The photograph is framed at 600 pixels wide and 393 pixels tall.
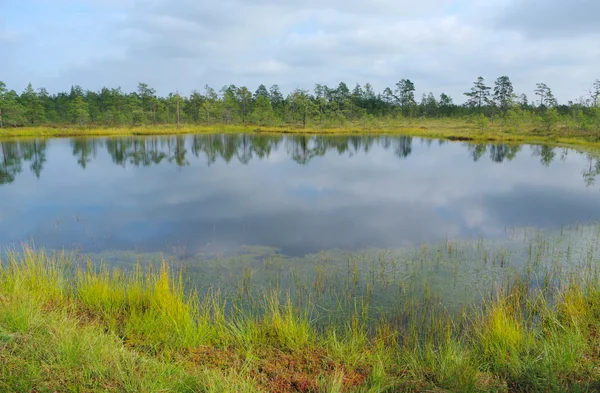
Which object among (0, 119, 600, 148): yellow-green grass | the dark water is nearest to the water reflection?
the dark water

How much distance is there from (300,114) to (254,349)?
158 feet

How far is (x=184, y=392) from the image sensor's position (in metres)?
2.85

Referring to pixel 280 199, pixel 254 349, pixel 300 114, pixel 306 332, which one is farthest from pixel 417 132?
pixel 254 349

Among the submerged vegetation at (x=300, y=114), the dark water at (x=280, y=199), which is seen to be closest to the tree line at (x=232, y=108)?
the submerged vegetation at (x=300, y=114)

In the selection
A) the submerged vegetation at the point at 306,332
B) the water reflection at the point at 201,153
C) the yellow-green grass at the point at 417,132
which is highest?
the yellow-green grass at the point at 417,132

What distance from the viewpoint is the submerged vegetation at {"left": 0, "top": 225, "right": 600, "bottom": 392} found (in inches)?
121

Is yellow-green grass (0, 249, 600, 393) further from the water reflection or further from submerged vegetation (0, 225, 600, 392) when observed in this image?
the water reflection

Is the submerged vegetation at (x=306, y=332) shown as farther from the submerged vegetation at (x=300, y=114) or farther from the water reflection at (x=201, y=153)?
the submerged vegetation at (x=300, y=114)

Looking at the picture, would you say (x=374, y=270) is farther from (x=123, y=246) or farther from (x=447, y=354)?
(x=123, y=246)

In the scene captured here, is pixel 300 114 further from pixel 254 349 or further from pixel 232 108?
pixel 254 349

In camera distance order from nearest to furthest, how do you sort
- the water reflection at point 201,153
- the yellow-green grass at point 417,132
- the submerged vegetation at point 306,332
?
the submerged vegetation at point 306,332 → the water reflection at point 201,153 → the yellow-green grass at point 417,132

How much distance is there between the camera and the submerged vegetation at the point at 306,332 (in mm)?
3068

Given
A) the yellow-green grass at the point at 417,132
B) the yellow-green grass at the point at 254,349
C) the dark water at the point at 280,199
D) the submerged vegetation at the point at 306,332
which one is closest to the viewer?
the yellow-green grass at the point at 254,349

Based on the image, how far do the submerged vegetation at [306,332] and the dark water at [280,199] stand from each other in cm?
203
